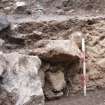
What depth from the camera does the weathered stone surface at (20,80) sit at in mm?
4957

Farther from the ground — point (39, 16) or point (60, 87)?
point (39, 16)

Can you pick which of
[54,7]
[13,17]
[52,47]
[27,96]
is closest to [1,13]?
[13,17]

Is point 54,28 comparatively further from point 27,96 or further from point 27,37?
point 27,96

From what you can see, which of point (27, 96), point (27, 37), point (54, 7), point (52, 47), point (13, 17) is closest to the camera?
point (27, 96)

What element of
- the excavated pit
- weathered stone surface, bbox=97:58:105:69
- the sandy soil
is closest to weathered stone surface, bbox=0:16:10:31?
the excavated pit

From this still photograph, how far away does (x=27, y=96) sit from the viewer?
493 centimetres

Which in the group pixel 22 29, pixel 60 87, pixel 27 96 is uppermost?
pixel 22 29

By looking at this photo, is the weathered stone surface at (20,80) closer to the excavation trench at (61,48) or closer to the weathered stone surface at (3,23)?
the excavation trench at (61,48)

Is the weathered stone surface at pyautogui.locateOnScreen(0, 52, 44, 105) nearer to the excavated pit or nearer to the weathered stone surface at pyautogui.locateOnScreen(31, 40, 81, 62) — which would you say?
the weathered stone surface at pyautogui.locateOnScreen(31, 40, 81, 62)

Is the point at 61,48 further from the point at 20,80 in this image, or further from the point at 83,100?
the point at 20,80

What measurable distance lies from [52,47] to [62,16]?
1.49 m

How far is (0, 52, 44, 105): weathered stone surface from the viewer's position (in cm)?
496

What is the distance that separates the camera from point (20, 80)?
5145 millimetres

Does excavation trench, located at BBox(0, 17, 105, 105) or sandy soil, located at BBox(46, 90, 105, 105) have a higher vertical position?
excavation trench, located at BBox(0, 17, 105, 105)
